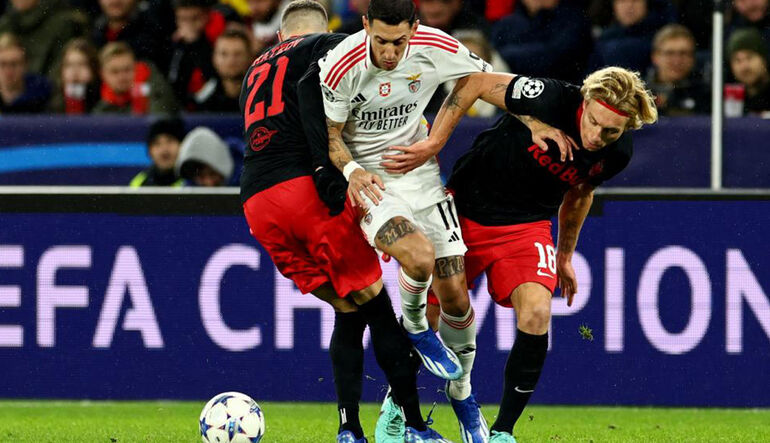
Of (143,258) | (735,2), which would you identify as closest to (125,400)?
(143,258)

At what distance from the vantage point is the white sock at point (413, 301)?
21.4 feet

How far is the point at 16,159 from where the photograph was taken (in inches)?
387

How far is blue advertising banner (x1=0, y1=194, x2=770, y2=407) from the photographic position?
859cm

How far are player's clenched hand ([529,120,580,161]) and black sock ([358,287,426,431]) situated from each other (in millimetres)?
1058

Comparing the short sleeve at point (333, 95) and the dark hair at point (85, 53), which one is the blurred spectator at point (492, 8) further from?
the short sleeve at point (333, 95)

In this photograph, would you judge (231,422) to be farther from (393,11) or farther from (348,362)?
(393,11)

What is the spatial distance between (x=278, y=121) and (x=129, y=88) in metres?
4.21

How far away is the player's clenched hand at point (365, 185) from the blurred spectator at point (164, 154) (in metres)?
3.52

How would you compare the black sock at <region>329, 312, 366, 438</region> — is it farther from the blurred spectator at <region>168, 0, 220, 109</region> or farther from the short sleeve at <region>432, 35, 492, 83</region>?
the blurred spectator at <region>168, 0, 220, 109</region>

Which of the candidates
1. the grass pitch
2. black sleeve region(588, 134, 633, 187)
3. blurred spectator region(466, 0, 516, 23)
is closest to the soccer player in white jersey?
black sleeve region(588, 134, 633, 187)

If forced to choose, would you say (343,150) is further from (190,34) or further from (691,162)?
(190,34)

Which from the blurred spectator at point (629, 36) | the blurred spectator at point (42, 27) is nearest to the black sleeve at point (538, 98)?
the blurred spectator at point (629, 36)

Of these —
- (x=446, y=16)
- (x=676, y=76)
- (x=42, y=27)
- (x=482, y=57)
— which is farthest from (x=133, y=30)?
(x=676, y=76)

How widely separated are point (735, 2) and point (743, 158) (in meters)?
1.22
